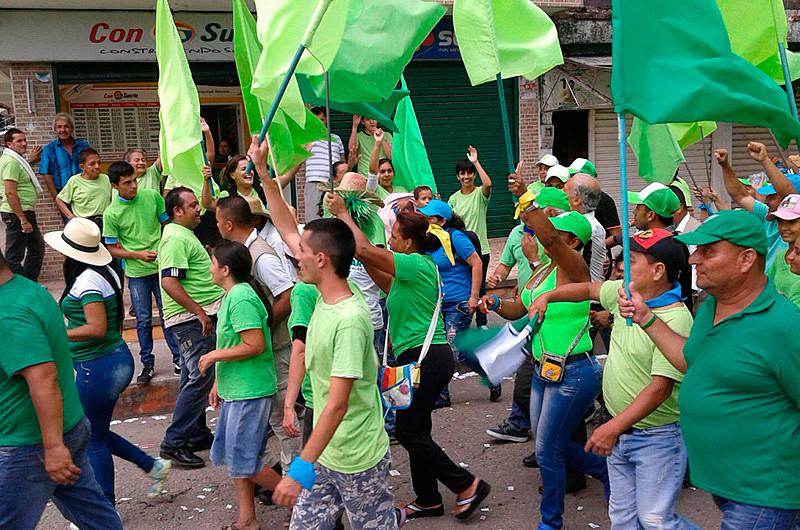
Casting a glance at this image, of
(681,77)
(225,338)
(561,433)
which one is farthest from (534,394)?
(681,77)

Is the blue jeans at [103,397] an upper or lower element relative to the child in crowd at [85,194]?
lower

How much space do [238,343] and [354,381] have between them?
1.30m

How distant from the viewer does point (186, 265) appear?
19.2 ft

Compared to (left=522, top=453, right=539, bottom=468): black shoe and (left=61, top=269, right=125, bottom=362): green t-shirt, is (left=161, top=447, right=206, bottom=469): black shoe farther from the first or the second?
(left=522, top=453, right=539, bottom=468): black shoe

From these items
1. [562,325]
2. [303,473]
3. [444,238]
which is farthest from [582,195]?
[303,473]

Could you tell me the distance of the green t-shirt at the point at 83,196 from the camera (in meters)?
9.51

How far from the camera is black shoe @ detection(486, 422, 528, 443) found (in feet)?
20.6

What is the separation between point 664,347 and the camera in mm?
3373

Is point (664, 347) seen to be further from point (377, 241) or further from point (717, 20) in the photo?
point (377, 241)

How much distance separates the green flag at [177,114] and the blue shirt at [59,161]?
588 cm

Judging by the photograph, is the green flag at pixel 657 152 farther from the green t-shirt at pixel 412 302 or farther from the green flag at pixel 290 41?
the green flag at pixel 290 41

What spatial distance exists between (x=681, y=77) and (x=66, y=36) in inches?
423

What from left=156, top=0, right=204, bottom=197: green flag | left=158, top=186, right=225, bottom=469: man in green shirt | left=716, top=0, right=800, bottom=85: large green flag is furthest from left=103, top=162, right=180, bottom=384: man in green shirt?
left=716, top=0, right=800, bottom=85: large green flag

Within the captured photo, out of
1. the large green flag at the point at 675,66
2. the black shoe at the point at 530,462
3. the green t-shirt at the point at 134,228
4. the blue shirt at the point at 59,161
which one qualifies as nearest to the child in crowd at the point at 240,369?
the black shoe at the point at 530,462
